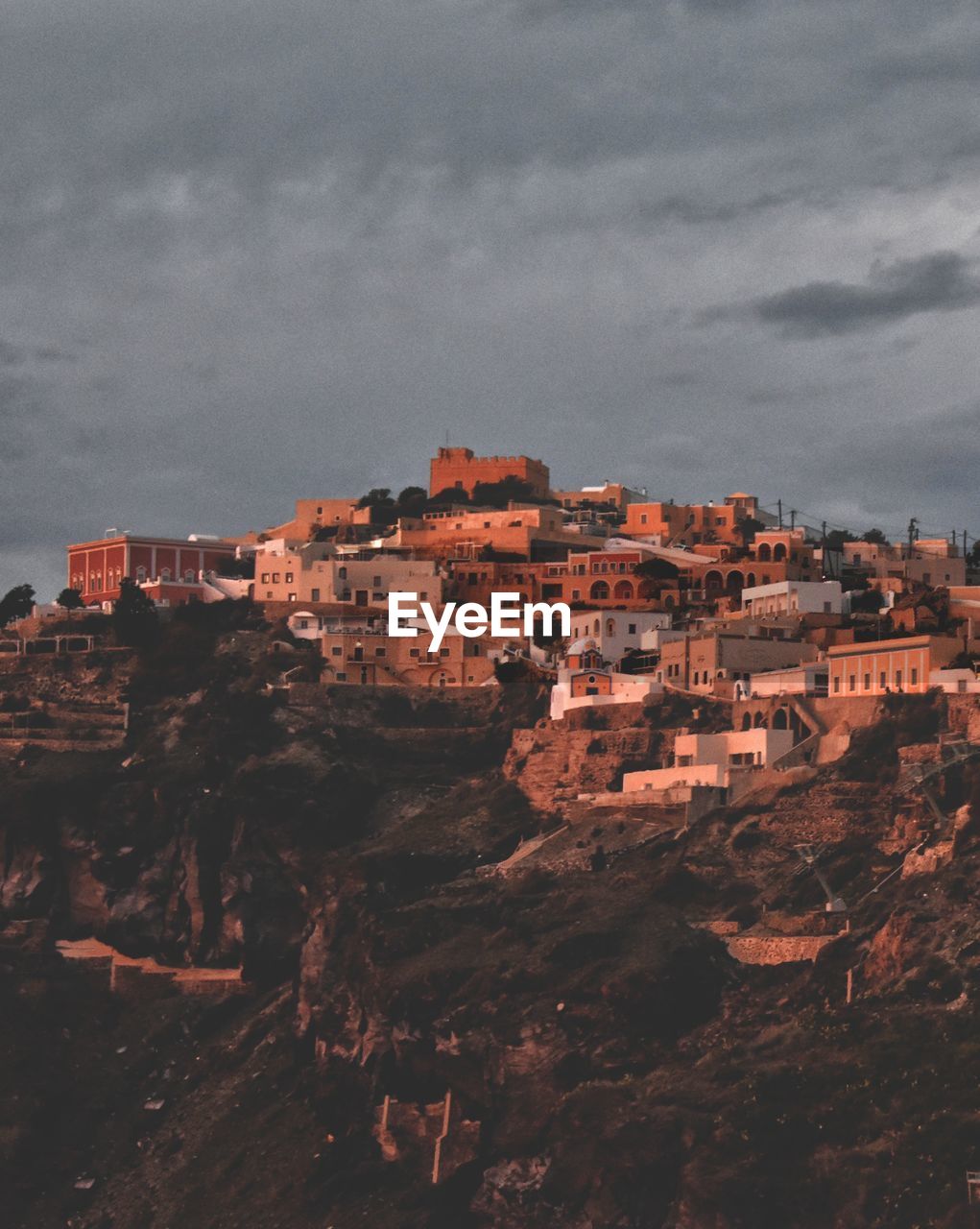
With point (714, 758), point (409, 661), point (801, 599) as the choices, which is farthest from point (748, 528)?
point (714, 758)

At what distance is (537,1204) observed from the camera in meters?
113

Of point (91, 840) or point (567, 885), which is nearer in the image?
point (567, 885)

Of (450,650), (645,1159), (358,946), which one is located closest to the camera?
(645,1159)

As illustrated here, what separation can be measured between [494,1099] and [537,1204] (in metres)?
5.33

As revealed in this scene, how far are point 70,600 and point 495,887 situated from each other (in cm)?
3596

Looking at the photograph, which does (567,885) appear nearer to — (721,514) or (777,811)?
(777,811)

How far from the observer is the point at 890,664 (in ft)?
427

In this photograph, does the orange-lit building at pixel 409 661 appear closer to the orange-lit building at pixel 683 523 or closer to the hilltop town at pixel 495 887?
the hilltop town at pixel 495 887

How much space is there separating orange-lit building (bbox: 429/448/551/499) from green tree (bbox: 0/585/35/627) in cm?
2063

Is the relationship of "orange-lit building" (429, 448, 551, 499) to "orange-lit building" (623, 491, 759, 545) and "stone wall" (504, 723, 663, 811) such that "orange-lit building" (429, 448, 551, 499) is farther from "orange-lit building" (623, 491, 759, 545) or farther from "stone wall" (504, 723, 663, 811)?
"stone wall" (504, 723, 663, 811)

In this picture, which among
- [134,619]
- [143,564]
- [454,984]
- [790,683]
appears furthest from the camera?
[143,564]

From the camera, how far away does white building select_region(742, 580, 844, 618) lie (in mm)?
143000

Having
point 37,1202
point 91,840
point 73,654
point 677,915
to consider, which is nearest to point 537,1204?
point 677,915

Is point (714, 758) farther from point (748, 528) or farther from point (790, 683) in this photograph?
point (748, 528)
